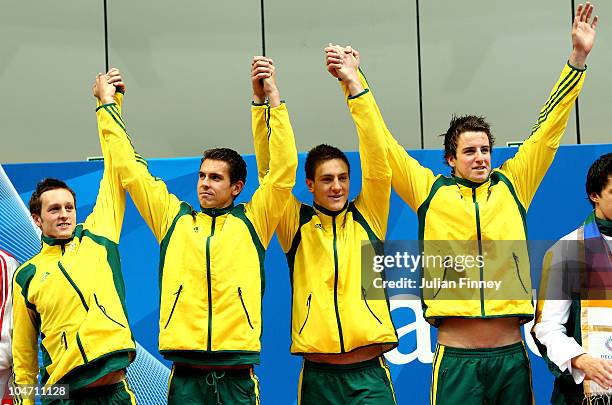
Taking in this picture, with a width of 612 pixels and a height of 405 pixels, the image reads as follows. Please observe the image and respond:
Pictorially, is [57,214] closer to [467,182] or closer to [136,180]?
[136,180]

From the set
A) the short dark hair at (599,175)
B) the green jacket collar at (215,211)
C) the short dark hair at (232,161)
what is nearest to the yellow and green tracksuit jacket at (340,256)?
the short dark hair at (232,161)

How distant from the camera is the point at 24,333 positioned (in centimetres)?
470

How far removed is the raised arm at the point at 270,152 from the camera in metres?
4.64

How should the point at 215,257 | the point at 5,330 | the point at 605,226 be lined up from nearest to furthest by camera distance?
the point at 605,226
the point at 215,257
the point at 5,330

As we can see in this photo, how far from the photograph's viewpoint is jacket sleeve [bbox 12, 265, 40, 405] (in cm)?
469

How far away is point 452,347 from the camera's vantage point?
466 cm

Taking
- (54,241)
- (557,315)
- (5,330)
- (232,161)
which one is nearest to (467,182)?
(557,315)

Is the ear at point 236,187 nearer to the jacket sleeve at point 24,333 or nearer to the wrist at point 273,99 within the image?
the wrist at point 273,99

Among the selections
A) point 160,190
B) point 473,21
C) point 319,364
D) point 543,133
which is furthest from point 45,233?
point 473,21

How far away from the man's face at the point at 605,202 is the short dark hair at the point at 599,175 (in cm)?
2

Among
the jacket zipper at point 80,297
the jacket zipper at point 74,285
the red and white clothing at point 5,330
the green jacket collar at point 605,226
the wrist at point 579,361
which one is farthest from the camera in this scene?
the red and white clothing at point 5,330

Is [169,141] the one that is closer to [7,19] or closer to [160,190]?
[7,19]

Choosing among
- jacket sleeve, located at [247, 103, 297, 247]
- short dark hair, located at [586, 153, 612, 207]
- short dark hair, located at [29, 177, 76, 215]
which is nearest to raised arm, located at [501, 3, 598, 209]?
short dark hair, located at [586, 153, 612, 207]

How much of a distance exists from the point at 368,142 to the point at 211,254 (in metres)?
1.14
